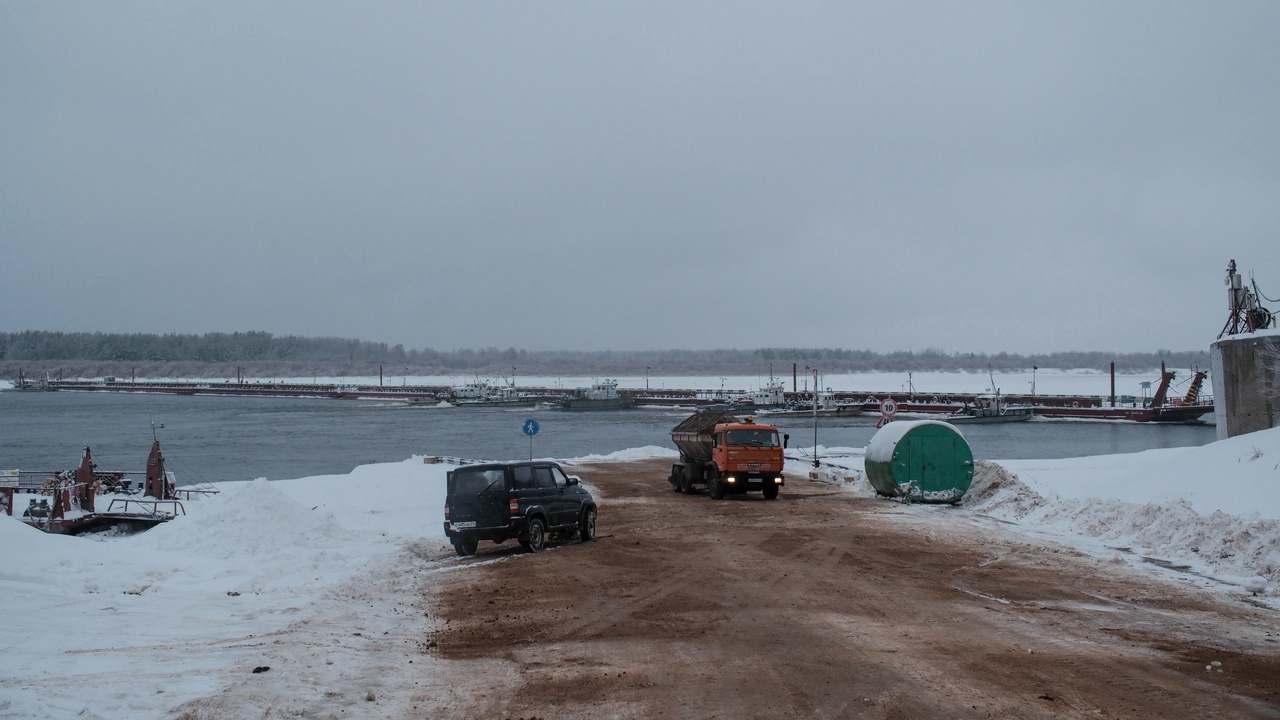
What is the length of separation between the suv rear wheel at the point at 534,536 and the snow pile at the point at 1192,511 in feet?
36.8

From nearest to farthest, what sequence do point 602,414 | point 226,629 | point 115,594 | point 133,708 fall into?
point 133,708 → point 226,629 → point 115,594 → point 602,414

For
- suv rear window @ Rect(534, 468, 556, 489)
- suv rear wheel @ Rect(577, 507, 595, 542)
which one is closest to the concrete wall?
suv rear wheel @ Rect(577, 507, 595, 542)

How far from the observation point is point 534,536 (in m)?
19.0

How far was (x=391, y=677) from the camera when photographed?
943 centimetres

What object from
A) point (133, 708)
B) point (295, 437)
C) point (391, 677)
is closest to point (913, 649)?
point (391, 677)

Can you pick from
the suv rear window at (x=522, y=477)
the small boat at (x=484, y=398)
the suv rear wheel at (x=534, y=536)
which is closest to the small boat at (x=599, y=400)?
the small boat at (x=484, y=398)

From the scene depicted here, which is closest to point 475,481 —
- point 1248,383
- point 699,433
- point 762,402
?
point 699,433

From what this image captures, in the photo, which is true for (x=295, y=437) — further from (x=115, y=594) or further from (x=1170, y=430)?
(x=1170, y=430)

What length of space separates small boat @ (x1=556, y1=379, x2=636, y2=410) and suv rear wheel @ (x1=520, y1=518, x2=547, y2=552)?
130m

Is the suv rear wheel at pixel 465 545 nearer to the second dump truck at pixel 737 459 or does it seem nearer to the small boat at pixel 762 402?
the second dump truck at pixel 737 459

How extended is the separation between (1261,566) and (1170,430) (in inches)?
4074

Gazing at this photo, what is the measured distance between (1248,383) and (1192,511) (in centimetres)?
1686

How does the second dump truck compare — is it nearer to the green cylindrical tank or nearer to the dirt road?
the green cylindrical tank

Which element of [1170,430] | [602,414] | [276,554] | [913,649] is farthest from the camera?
[602,414]
